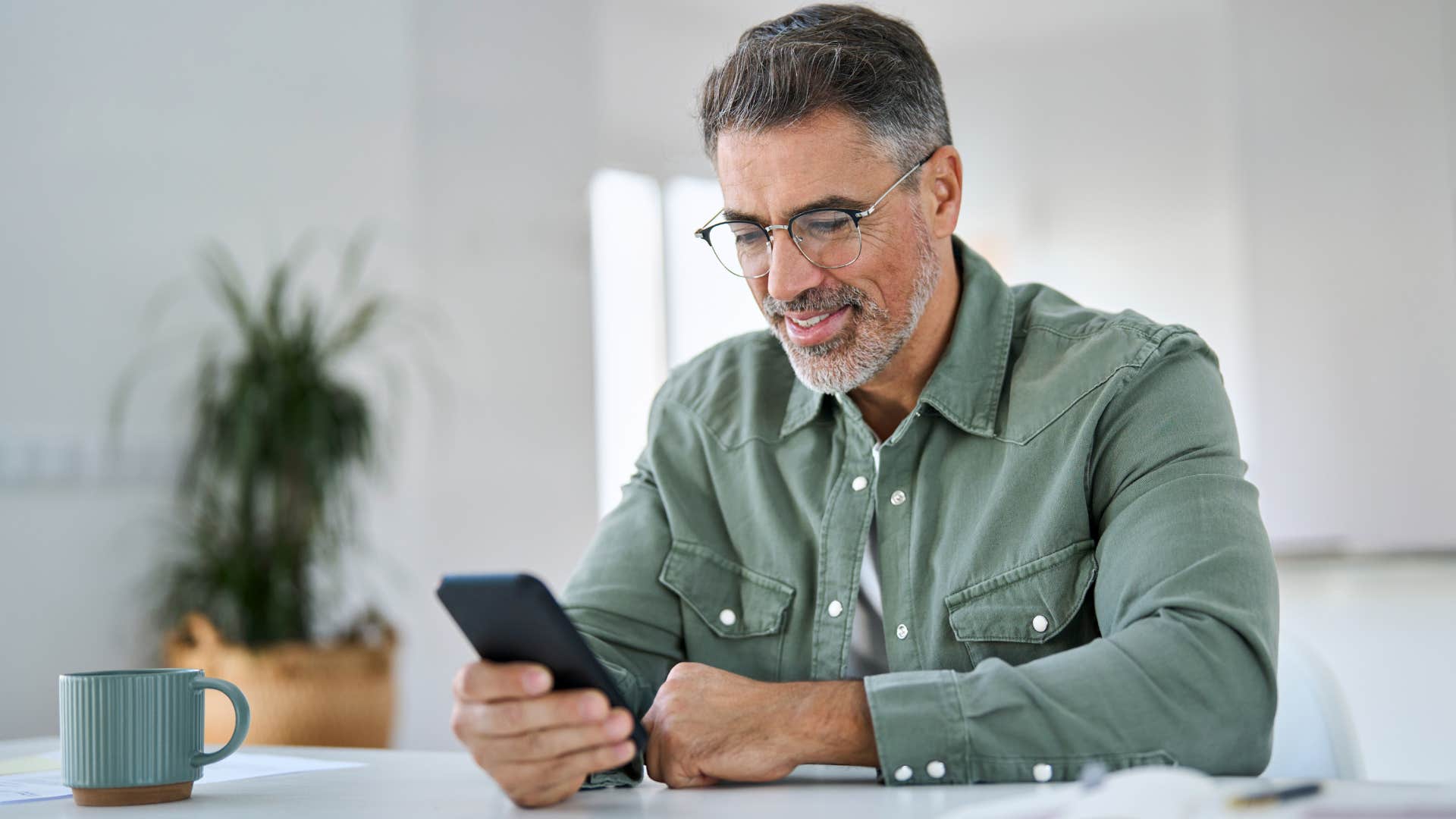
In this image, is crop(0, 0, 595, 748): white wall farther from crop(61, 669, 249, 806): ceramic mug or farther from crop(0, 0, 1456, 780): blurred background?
crop(61, 669, 249, 806): ceramic mug

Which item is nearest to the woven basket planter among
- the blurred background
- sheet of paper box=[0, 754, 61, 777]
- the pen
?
the blurred background

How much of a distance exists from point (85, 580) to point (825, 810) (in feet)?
9.77

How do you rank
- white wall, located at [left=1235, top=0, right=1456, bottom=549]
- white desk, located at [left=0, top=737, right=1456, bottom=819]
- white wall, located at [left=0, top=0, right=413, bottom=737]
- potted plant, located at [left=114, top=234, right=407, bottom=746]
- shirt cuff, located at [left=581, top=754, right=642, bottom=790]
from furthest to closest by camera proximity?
white wall, located at [left=1235, top=0, right=1456, bottom=549] → potted plant, located at [left=114, top=234, right=407, bottom=746] → white wall, located at [left=0, top=0, right=413, bottom=737] → shirt cuff, located at [left=581, top=754, right=642, bottom=790] → white desk, located at [left=0, top=737, right=1456, bottom=819]

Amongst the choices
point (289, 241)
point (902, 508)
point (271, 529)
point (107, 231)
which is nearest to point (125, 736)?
point (902, 508)

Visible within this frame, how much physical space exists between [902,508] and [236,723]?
2.25ft

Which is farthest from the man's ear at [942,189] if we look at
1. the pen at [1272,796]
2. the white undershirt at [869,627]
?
the pen at [1272,796]

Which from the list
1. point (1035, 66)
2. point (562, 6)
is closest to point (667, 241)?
point (562, 6)

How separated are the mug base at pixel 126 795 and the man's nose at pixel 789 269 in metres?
0.75

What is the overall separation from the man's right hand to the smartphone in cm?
1

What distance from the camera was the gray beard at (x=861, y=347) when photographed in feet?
4.90

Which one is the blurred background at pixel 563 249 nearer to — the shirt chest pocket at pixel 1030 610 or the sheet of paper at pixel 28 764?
the shirt chest pocket at pixel 1030 610

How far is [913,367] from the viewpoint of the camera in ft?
5.22

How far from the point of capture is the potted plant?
11.1ft

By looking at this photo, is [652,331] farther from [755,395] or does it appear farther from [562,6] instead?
[755,395]
